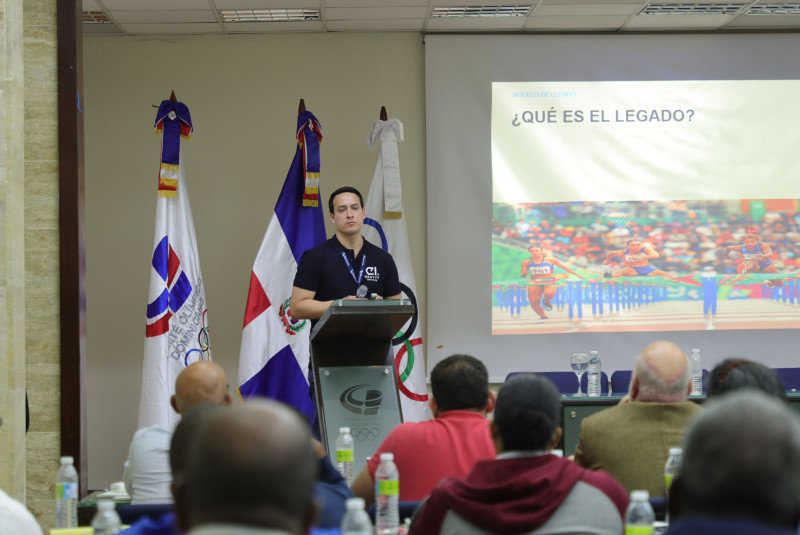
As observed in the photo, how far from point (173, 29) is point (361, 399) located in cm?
364

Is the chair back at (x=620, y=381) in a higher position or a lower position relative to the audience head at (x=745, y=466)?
lower

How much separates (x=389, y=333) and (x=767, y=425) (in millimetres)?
2637

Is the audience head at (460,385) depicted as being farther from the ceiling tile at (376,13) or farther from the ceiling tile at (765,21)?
the ceiling tile at (765,21)

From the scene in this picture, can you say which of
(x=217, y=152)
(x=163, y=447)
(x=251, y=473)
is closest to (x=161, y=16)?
(x=217, y=152)

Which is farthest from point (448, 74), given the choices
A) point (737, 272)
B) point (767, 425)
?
point (767, 425)

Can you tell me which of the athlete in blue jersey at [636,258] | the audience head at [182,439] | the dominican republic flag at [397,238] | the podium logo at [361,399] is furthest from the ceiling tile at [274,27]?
the audience head at [182,439]

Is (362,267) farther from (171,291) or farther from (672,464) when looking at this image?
(672,464)

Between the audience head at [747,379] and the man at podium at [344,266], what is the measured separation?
2.10 m

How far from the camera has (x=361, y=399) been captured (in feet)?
12.3

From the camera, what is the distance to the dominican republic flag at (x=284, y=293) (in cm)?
562

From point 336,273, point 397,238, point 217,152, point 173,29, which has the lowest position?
point 336,273

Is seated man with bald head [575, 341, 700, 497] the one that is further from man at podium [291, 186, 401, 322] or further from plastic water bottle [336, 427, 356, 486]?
man at podium [291, 186, 401, 322]

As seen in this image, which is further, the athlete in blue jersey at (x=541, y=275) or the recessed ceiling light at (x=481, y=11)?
the athlete in blue jersey at (x=541, y=275)

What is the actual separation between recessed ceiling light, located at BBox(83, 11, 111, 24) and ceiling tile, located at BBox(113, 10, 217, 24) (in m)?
0.08
